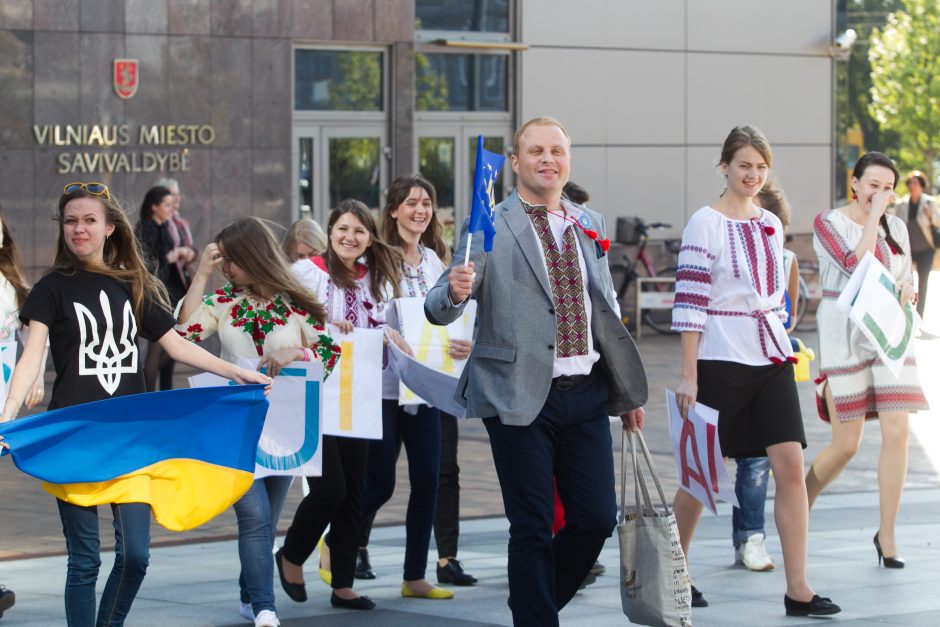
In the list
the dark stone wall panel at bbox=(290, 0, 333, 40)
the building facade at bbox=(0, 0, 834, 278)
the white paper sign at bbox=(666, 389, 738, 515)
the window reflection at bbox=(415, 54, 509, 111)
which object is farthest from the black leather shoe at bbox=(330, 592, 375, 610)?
the window reflection at bbox=(415, 54, 509, 111)

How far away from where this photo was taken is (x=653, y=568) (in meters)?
5.74

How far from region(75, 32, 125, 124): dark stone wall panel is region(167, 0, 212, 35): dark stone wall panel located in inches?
24.0

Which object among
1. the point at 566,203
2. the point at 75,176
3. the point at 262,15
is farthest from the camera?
the point at 262,15

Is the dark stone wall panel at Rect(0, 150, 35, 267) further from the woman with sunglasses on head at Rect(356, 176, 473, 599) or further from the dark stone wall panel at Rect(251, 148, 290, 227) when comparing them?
the woman with sunglasses on head at Rect(356, 176, 473, 599)

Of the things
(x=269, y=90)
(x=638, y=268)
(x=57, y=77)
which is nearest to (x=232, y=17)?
Result: (x=269, y=90)

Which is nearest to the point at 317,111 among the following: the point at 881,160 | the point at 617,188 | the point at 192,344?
the point at 617,188

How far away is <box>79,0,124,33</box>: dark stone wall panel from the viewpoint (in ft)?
57.4

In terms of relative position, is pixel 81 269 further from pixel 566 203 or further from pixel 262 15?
pixel 262 15

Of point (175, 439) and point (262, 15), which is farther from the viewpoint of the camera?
point (262, 15)

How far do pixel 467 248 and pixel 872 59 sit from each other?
43200 mm

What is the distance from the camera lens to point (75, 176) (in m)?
17.4

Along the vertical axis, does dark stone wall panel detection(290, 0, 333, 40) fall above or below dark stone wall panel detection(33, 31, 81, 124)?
above

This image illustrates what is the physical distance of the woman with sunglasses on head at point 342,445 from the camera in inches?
273

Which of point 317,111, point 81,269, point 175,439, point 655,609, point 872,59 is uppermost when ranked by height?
point 872,59
